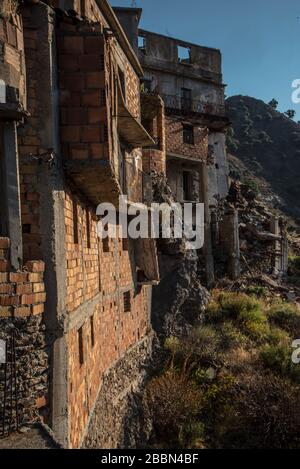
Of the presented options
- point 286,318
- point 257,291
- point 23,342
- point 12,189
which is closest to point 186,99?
point 257,291

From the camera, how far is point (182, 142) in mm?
21141

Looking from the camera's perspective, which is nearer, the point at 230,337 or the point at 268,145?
the point at 230,337

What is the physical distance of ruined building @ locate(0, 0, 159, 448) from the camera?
3707 millimetres

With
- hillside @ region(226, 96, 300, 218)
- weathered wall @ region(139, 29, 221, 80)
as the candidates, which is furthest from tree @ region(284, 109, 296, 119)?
weathered wall @ region(139, 29, 221, 80)

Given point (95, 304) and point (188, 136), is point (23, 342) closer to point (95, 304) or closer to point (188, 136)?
point (95, 304)

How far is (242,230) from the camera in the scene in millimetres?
22641

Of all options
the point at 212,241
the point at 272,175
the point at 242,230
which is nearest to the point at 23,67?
the point at 212,241

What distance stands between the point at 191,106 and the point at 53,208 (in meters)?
25.2

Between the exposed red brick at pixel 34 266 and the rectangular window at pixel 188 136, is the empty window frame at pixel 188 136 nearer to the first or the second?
the rectangular window at pixel 188 136

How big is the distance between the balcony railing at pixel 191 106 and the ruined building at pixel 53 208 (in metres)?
20.8

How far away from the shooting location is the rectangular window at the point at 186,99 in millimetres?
27017

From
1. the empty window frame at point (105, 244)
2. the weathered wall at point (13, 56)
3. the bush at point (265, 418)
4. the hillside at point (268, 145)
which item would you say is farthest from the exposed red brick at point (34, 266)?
the hillside at point (268, 145)

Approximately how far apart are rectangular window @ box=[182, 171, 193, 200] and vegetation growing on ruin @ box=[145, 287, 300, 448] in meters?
10.2

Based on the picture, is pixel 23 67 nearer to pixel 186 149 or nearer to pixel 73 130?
pixel 73 130
